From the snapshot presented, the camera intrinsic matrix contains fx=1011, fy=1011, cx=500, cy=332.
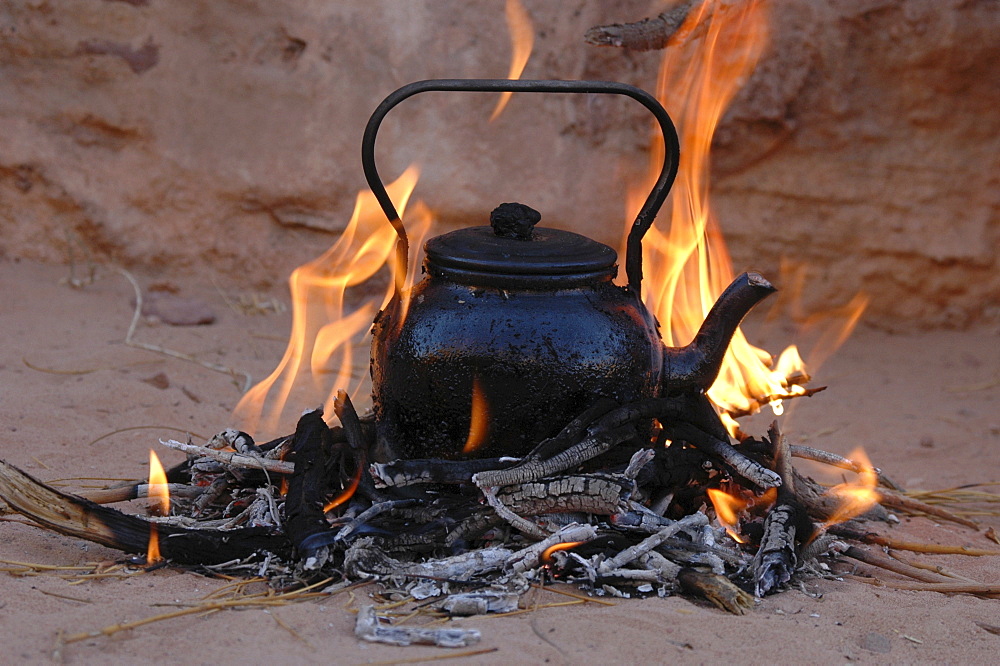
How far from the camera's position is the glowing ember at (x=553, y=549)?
270 cm

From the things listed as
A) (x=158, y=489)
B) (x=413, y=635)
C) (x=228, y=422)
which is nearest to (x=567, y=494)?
(x=413, y=635)

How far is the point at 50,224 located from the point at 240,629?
4400 millimetres

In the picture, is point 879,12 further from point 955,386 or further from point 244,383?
point 244,383

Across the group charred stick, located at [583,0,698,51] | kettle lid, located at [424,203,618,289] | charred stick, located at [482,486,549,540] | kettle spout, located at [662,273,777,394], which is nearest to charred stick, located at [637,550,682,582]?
charred stick, located at [482,486,549,540]

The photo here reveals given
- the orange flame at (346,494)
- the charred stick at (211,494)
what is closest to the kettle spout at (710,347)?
the orange flame at (346,494)

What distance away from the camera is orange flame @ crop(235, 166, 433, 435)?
4.52m

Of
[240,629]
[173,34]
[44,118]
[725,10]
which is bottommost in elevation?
[240,629]

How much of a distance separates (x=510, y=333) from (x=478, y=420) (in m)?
0.27

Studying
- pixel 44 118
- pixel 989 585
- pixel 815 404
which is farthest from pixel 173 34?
pixel 989 585

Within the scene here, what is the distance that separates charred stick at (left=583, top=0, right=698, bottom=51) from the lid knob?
1.07 meters

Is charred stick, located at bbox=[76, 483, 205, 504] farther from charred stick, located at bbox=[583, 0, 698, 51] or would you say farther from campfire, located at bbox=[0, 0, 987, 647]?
charred stick, located at bbox=[583, 0, 698, 51]

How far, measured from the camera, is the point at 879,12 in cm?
551

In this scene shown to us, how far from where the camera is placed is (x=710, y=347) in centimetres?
307

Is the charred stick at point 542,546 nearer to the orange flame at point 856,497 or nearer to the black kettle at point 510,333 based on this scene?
the black kettle at point 510,333
